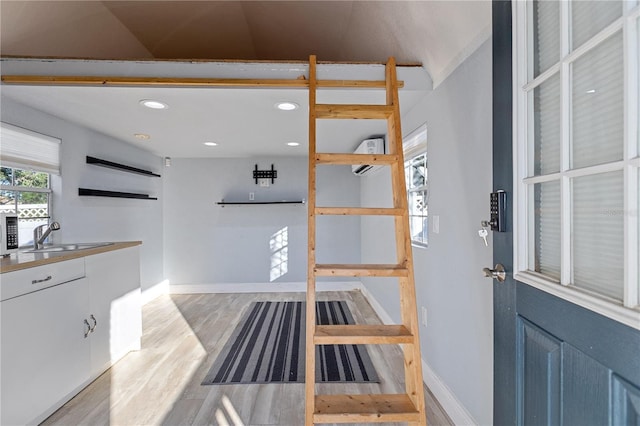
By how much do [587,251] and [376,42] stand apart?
7.30 feet

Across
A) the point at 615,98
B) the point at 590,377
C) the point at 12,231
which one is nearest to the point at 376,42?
the point at 615,98

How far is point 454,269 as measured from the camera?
1.78 meters

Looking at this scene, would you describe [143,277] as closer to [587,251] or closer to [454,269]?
[454,269]

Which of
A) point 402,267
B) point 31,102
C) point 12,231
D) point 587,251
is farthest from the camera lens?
point 31,102

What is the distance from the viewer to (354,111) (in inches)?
68.8

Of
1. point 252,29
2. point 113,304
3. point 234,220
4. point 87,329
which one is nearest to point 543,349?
point 87,329

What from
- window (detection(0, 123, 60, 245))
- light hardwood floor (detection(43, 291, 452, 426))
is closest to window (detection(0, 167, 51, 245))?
window (detection(0, 123, 60, 245))

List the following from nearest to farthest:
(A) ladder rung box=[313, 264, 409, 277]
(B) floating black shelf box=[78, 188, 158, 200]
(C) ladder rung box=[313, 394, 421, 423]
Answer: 1. (C) ladder rung box=[313, 394, 421, 423]
2. (A) ladder rung box=[313, 264, 409, 277]
3. (B) floating black shelf box=[78, 188, 158, 200]

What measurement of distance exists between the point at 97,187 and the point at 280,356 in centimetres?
260

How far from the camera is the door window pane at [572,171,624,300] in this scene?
2.31 ft

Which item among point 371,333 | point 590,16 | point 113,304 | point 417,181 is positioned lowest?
point 113,304

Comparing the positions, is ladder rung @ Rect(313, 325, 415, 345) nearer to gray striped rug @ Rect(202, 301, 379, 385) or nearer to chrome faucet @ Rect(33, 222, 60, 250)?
gray striped rug @ Rect(202, 301, 379, 385)

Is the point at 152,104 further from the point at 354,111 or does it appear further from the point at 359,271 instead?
the point at 359,271

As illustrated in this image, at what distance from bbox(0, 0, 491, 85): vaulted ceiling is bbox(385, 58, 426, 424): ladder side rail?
41 centimetres
